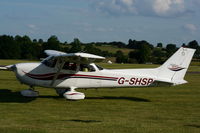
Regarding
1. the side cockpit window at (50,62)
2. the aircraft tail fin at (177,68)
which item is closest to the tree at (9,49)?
the side cockpit window at (50,62)

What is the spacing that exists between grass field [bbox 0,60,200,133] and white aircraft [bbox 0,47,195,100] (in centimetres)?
59

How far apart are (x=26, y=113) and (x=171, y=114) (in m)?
4.38

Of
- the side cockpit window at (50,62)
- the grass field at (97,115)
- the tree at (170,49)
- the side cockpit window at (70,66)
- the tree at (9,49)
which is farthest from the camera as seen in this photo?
the tree at (170,49)

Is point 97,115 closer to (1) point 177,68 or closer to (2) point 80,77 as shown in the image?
(2) point 80,77

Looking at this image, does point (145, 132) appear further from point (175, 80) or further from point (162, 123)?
point (175, 80)

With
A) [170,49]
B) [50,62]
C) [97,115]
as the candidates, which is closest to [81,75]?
[50,62]

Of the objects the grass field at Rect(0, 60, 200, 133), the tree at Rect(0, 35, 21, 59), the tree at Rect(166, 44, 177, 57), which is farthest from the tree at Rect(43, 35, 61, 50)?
the grass field at Rect(0, 60, 200, 133)

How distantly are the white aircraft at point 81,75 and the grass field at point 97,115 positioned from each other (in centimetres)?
59

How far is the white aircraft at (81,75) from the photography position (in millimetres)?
13000

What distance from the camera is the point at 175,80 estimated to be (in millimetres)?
14078

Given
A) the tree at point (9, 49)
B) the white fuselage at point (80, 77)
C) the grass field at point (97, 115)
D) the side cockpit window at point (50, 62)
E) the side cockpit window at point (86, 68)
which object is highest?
the side cockpit window at point (50, 62)

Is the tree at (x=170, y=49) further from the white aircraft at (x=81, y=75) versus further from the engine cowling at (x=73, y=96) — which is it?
the engine cowling at (x=73, y=96)

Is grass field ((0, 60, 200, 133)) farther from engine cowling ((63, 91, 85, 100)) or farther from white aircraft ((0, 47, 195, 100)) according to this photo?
white aircraft ((0, 47, 195, 100))

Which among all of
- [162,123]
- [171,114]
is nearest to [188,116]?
[171,114]
